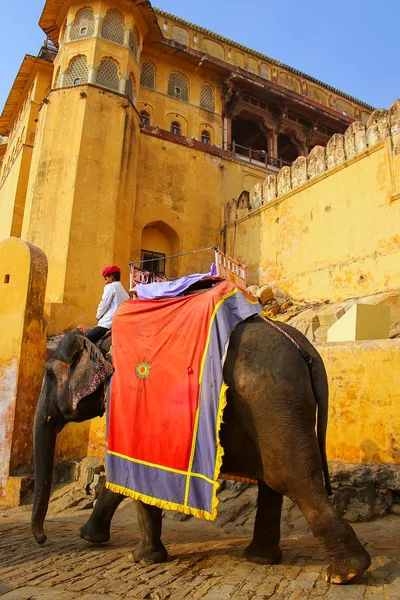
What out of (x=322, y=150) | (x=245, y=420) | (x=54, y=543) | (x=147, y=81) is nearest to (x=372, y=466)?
(x=245, y=420)

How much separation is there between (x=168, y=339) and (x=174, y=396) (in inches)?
16.9

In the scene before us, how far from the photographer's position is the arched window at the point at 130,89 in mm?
15652

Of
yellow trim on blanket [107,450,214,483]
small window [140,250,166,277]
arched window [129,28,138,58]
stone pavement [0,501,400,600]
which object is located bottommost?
stone pavement [0,501,400,600]

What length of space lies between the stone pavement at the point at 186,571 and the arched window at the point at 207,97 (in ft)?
60.0

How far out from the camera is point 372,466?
4820 millimetres

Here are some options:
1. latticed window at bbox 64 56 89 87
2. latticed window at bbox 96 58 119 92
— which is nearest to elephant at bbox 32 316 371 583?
latticed window at bbox 96 58 119 92

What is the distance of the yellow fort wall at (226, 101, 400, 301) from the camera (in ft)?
36.2

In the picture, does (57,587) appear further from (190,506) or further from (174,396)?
(174,396)

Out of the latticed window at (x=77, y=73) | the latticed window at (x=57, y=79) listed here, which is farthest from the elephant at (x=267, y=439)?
the latticed window at (x=57, y=79)

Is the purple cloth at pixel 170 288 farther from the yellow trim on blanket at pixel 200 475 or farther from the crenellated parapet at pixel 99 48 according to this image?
the crenellated parapet at pixel 99 48

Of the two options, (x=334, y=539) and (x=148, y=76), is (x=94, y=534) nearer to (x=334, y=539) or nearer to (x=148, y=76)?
(x=334, y=539)

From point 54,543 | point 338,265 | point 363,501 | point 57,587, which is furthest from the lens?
point 338,265

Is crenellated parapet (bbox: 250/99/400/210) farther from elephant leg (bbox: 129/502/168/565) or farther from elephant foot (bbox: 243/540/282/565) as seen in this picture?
elephant leg (bbox: 129/502/168/565)

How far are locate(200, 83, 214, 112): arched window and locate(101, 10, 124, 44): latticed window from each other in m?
4.53
